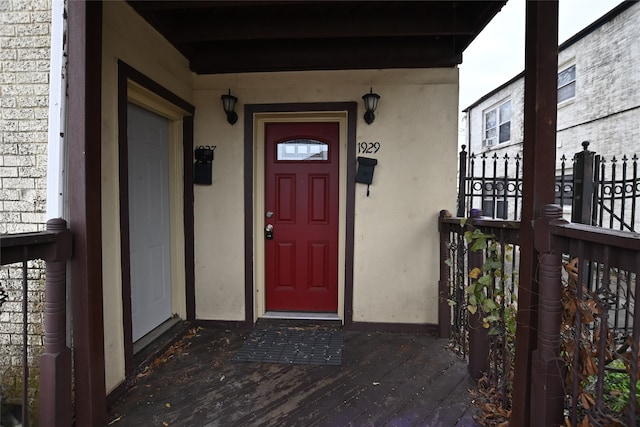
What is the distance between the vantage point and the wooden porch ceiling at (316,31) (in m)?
2.44

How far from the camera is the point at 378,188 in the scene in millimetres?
3014

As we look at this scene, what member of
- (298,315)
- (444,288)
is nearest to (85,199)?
(298,315)

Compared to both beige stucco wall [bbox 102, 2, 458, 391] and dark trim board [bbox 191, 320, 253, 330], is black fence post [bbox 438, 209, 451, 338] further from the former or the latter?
dark trim board [bbox 191, 320, 253, 330]

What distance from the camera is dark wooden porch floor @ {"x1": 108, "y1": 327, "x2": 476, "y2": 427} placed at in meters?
1.84

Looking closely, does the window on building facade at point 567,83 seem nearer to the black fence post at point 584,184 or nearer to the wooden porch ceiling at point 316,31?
the black fence post at point 584,184

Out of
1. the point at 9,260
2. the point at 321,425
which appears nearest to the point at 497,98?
the point at 321,425

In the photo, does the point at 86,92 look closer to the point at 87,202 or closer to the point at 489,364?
the point at 87,202

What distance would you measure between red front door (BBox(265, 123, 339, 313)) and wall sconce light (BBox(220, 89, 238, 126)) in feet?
1.16

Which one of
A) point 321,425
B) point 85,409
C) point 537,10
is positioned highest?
point 537,10

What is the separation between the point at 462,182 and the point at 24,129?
11.1 ft

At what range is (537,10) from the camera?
4.73 feet

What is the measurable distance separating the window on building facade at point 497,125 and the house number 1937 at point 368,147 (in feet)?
26.2

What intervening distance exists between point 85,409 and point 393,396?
176 cm

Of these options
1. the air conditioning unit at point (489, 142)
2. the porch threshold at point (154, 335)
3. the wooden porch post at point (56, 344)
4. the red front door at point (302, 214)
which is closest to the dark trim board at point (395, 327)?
the red front door at point (302, 214)
